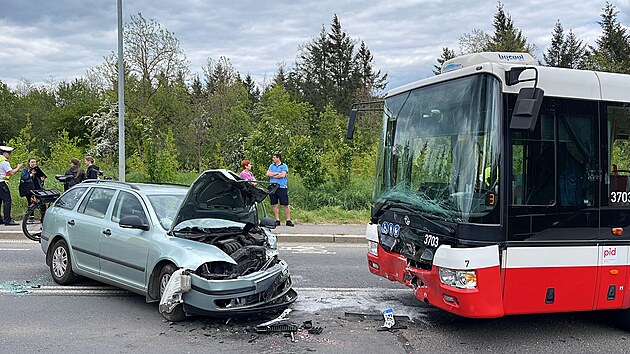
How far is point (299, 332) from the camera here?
5.97 meters

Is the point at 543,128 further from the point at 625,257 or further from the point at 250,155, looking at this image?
the point at 250,155

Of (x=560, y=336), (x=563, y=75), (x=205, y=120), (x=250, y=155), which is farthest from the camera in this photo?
(x=205, y=120)

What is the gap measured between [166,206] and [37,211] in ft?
23.4

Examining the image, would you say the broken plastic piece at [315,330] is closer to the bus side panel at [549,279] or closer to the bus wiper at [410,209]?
the bus wiper at [410,209]

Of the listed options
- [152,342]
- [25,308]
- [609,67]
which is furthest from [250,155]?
[609,67]

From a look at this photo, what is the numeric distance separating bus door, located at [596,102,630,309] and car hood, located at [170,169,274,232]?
3.78m

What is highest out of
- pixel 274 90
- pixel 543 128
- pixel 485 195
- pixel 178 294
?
pixel 274 90

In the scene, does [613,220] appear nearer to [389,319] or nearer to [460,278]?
[460,278]

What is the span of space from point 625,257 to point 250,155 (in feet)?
42.8

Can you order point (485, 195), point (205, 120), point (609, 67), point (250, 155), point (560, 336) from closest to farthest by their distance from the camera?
point (485, 195), point (560, 336), point (250, 155), point (205, 120), point (609, 67)

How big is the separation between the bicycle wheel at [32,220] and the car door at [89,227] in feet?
15.6

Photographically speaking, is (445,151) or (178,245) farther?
(178,245)

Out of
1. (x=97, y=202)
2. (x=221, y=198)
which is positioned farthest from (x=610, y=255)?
(x=97, y=202)

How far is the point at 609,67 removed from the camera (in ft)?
106
